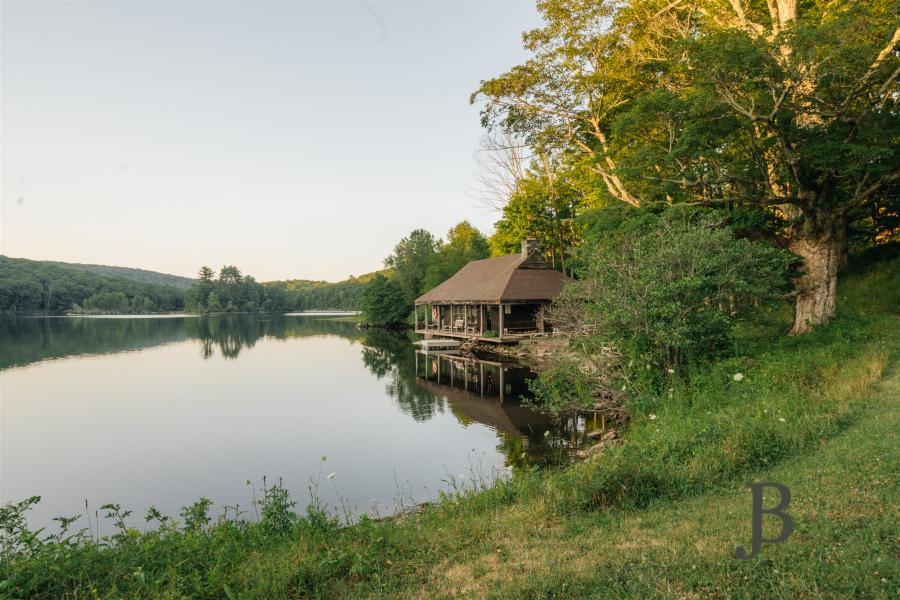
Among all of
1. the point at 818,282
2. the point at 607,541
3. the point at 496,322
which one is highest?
the point at 818,282

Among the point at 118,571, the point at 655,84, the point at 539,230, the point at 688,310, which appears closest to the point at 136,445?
the point at 118,571

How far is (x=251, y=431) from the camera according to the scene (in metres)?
13.5

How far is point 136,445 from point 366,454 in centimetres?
592

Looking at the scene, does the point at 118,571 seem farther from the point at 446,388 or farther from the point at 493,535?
the point at 446,388

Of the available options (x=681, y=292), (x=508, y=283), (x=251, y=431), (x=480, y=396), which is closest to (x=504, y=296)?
(x=508, y=283)

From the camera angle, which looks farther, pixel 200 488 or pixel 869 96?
pixel 869 96

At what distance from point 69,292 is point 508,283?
378 feet

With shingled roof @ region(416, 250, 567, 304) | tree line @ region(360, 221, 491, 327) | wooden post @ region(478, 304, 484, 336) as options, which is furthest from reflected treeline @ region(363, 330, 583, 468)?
tree line @ region(360, 221, 491, 327)

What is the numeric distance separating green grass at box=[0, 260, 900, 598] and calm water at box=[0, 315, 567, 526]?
140 inches

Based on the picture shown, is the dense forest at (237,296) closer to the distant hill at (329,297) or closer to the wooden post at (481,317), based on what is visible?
the distant hill at (329,297)

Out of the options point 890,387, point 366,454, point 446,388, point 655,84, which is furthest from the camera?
point 446,388

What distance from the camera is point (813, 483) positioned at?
4789 millimetres

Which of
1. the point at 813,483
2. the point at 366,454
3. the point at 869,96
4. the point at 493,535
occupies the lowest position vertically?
the point at 366,454

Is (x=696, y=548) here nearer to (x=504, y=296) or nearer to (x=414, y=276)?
(x=504, y=296)
